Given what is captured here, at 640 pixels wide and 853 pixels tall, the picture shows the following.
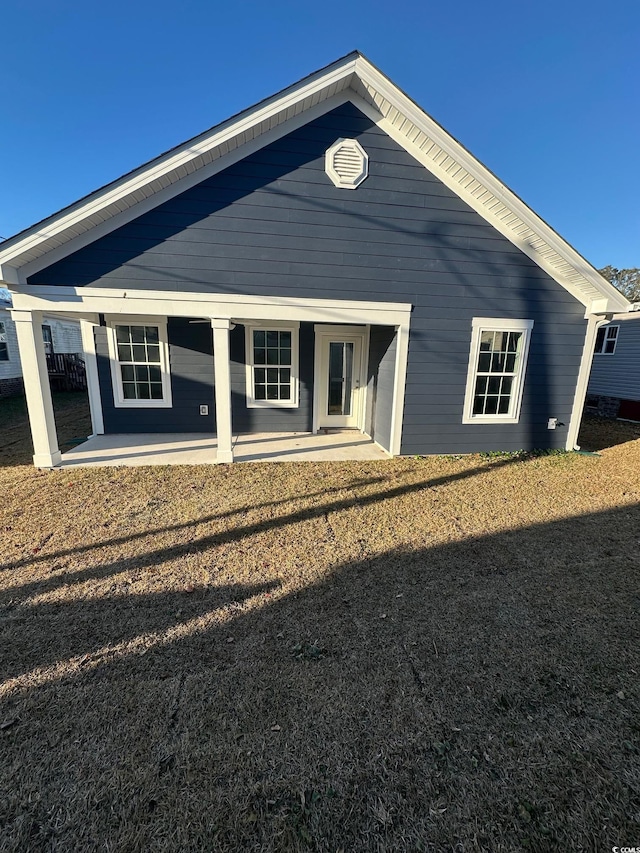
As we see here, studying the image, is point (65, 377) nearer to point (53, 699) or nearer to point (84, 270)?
point (84, 270)

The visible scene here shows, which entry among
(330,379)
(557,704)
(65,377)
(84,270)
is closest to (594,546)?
(557,704)

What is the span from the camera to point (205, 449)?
7.12m

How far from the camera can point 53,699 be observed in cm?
213

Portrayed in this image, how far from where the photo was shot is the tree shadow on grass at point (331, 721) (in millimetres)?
1598

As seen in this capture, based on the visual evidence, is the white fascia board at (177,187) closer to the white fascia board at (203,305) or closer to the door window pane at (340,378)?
the white fascia board at (203,305)

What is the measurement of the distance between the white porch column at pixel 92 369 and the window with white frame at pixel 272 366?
3011mm

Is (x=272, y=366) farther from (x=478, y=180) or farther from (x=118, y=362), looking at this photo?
(x=478, y=180)

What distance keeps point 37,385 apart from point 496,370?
769cm

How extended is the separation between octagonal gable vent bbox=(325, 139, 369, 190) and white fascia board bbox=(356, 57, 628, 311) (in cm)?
57

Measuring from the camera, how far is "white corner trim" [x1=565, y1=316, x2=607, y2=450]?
275 inches

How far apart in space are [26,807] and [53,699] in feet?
1.85

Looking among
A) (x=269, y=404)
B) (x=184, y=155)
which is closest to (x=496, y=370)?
(x=269, y=404)

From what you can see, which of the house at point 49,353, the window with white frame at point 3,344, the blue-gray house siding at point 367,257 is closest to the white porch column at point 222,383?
the blue-gray house siding at point 367,257

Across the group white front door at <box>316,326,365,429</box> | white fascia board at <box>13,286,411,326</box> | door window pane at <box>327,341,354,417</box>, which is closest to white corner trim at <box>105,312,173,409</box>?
white fascia board at <box>13,286,411,326</box>
